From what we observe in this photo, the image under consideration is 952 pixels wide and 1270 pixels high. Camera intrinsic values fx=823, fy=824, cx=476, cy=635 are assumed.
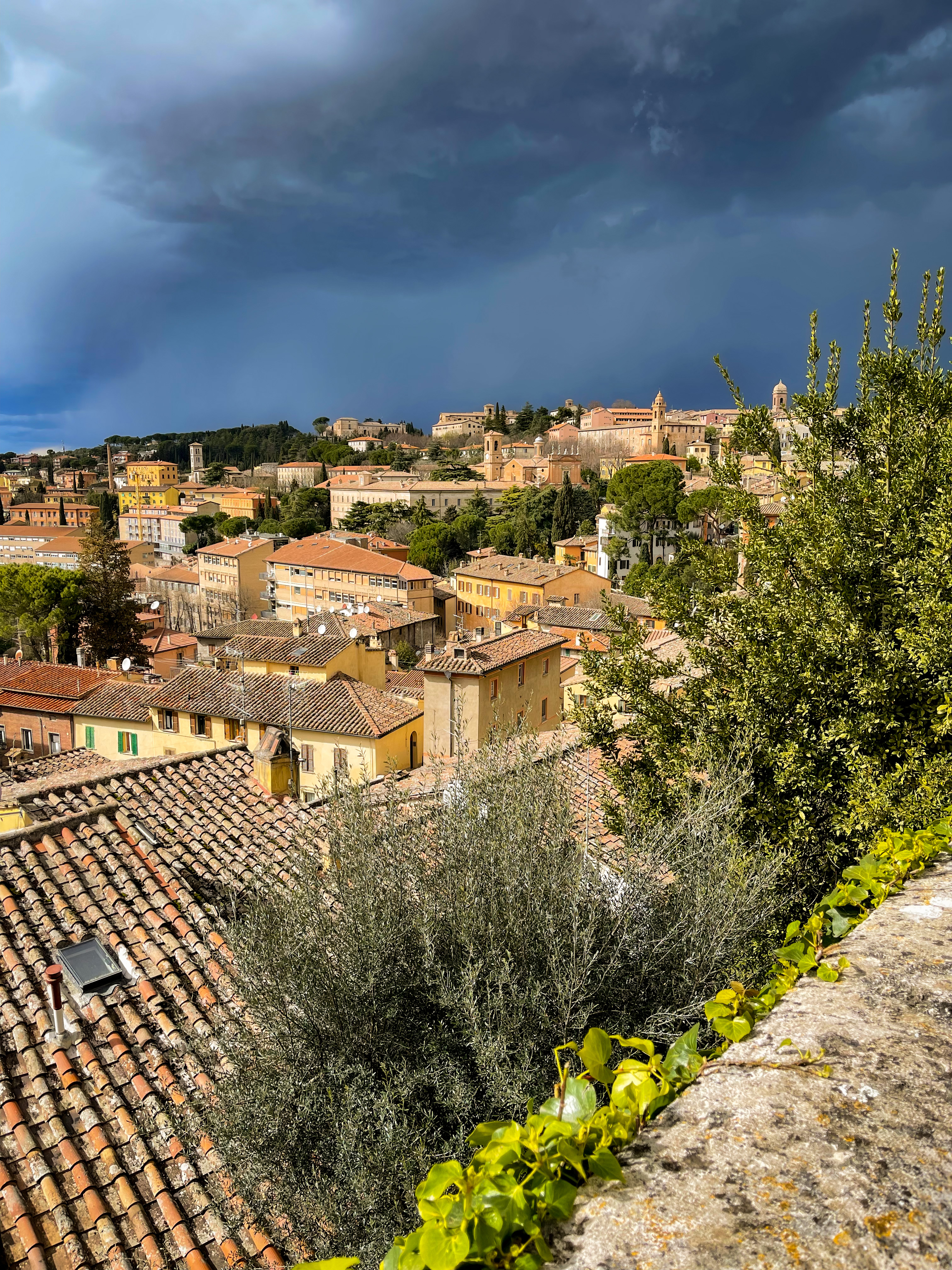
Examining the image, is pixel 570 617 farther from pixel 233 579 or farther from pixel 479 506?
pixel 479 506

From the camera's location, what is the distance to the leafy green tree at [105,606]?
42.9m

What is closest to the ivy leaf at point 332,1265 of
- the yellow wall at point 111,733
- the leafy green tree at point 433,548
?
the yellow wall at point 111,733

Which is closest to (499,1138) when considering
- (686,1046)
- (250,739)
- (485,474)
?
(686,1046)

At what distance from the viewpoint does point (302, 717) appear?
1659 centimetres

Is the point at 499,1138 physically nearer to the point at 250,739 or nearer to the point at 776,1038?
the point at 776,1038

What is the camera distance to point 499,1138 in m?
1.60

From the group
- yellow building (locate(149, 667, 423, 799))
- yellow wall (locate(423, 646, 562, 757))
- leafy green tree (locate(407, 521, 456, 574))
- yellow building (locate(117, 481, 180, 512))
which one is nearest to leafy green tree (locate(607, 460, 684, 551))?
leafy green tree (locate(407, 521, 456, 574))

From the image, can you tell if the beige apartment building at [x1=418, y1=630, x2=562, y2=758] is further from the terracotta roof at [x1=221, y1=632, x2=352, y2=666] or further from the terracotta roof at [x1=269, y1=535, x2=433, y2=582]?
the terracotta roof at [x1=269, y1=535, x2=433, y2=582]

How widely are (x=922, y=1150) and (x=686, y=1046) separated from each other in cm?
55

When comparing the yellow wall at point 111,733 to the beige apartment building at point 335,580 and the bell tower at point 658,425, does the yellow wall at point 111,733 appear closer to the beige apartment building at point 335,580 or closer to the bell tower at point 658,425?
the beige apartment building at point 335,580

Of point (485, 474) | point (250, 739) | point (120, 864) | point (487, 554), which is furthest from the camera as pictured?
point (485, 474)

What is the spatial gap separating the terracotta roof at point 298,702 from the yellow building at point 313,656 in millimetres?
2509

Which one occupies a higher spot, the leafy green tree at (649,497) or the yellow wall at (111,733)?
the leafy green tree at (649,497)

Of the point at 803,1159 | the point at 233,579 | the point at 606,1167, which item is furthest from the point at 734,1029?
the point at 233,579
